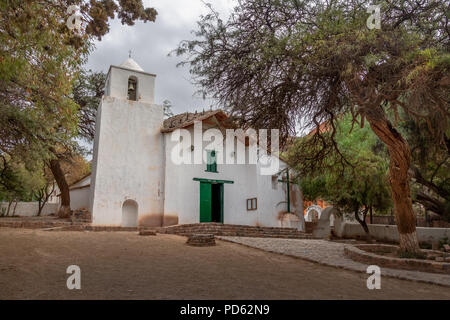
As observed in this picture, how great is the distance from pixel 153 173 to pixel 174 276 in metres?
10.5

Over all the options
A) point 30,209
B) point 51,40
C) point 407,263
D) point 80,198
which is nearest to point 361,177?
point 407,263

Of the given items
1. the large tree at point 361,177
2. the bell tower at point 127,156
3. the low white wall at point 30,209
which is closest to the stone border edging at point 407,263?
the large tree at point 361,177

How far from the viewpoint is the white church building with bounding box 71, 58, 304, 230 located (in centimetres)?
1489

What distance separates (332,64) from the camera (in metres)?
6.61

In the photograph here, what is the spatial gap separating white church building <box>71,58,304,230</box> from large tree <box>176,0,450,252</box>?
A: 809 centimetres

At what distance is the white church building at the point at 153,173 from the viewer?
14891mm

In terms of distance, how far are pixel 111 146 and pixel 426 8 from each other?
1264 centimetres

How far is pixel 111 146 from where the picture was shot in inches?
593

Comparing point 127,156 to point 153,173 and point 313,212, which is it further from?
point 313,212

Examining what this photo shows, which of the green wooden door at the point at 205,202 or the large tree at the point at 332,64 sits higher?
the large tree at the point at 332,64

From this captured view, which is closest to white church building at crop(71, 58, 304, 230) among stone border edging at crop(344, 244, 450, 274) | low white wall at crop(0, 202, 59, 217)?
stone border edging at crop(344, 244, 450, 274)

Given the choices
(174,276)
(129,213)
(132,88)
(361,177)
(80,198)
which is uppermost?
(132,88)

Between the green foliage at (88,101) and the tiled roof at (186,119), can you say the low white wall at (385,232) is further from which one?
the green foliage at (88,101)

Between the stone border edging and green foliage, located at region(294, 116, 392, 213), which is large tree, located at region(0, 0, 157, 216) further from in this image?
green foliage, located at region(294, 116, 392, 213)
